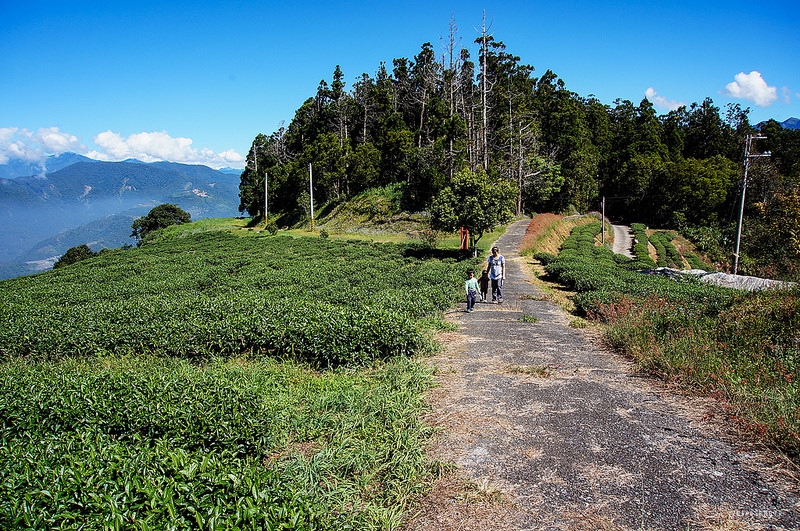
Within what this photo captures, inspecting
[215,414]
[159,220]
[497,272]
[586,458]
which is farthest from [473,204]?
[159,220]

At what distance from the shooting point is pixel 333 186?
5322 centimetres

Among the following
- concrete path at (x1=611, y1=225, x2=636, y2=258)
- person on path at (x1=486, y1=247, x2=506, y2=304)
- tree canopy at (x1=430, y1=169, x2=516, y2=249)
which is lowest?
concrete path at (x1=611, y1=225, x2=636, y2=258)

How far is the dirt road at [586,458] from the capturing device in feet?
14.4

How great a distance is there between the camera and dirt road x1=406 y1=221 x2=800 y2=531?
439 centimetres

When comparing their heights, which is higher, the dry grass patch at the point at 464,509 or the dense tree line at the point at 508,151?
the dense tree line at the point at 508,151

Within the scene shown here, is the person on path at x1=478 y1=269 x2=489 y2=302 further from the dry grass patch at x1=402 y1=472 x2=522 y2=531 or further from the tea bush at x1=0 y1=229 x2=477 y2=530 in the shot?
the dry grass patch at x1=402 y1=472 x2=522 y2=531

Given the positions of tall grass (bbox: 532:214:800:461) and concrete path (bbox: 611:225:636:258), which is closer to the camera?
tall grass (bbox: 532:214:800:461)

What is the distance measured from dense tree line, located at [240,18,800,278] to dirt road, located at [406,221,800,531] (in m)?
31.9

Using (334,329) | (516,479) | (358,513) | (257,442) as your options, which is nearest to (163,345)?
(334,329)

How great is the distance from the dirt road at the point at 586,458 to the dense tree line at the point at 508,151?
31856 millimetres

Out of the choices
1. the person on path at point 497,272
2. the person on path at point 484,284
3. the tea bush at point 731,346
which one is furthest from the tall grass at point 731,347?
the person on path at point 484,284

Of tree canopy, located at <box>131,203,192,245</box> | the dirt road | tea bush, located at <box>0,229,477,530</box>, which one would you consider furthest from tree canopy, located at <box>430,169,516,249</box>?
tree canopy, located at <box>131,203,192,245</box>

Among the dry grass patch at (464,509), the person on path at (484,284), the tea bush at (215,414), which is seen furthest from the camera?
the person on path at (484,284)

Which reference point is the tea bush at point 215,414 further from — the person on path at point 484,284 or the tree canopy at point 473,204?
the tree canopy at point 473,204
